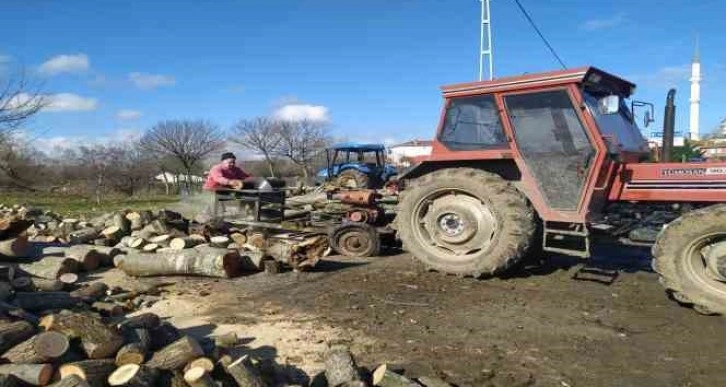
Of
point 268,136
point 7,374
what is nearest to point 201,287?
point 7,374

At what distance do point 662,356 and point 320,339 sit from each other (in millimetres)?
2644

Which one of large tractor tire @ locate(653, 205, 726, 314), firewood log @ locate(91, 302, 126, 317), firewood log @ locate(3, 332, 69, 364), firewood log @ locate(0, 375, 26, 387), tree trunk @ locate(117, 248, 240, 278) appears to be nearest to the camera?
firewood log @ locate(0, 375, 26, 387)

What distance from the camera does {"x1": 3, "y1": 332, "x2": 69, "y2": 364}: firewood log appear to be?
3781mm

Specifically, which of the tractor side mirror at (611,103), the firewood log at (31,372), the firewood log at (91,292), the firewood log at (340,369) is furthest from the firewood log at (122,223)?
the tractor side mirror at (611,103)

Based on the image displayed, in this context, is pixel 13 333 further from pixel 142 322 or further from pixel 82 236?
pixel 82 236

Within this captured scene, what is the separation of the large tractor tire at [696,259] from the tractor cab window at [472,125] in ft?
6.83

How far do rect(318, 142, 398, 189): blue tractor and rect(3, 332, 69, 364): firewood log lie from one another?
16.2 m

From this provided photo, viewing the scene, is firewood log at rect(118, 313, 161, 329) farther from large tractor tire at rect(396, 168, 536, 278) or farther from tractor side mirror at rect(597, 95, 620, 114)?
tractor side mirror at rect(597, 95, 620, 114)

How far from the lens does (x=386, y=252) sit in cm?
919

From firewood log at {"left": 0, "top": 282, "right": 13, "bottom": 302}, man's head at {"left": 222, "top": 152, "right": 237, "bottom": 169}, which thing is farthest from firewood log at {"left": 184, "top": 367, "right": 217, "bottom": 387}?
man's head at {"left": 222, "top": 152, "right": 237, "bottom": 169}

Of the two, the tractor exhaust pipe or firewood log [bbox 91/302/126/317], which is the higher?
the tractor exhaust pipe

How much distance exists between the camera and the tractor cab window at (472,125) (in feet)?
22.5

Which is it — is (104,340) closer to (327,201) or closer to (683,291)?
(683,291)

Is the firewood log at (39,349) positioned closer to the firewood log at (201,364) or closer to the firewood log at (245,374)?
the firewood log at (201,364)
